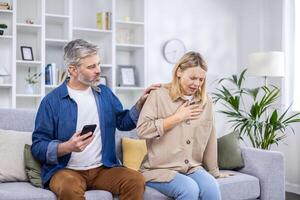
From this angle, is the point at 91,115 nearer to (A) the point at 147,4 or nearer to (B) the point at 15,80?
(B) the point at 15,80

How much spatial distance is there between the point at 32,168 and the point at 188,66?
1.09 meters

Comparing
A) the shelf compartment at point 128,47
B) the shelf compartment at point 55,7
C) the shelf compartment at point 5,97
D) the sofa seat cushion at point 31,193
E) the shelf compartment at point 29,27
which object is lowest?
the sofa seat cushion at point 31,193

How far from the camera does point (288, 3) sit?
471 centimetres

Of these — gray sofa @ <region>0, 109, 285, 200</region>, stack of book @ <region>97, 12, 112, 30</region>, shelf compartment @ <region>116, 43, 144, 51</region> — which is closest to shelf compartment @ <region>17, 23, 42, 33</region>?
stack of book @ <region>97, 12, 112, 30</region>

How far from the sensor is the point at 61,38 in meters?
4.68

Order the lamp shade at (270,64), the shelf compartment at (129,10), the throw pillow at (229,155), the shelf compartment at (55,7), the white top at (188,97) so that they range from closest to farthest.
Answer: the white top at (188,97)
the throw pillow at (229,155)
the lamp shade at (270,64)
the shelf compartment at (55,7)
the shelf compartment at (129,10)

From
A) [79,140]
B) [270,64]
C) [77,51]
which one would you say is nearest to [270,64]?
[270,64]

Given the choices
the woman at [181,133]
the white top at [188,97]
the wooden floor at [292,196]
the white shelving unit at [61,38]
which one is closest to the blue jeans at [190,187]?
the woman at [181,133]

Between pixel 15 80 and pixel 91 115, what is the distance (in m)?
2.06

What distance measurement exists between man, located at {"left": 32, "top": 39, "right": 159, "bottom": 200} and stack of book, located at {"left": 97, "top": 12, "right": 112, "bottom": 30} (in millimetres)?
2241

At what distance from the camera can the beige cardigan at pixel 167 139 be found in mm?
2381

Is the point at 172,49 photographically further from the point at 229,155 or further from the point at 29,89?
the point at 229,155

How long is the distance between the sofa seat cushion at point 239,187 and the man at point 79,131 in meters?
0.66

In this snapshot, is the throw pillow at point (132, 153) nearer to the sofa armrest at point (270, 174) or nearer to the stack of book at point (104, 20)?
the sofa armrest at point (270, 174)
